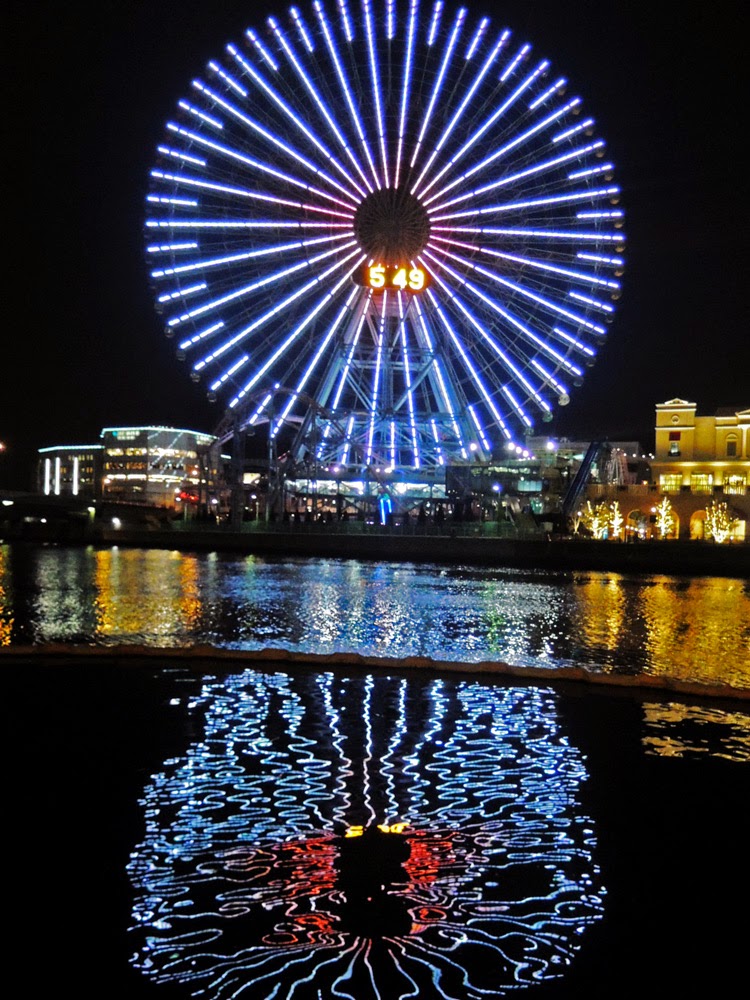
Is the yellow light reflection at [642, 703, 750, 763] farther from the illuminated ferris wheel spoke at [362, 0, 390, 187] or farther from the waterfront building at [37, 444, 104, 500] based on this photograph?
the waterfront building at [37, 444, 104, 500]

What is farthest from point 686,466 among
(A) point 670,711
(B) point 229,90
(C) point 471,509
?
(A) point 670,711

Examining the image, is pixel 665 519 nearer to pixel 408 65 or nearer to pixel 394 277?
pixel 394 277

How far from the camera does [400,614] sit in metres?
24.2

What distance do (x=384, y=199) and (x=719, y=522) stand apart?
28652mm

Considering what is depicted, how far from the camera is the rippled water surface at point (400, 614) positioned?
18.2 meters

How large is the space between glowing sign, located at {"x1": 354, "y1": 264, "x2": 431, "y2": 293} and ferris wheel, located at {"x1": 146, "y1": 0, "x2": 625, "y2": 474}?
0.10 m

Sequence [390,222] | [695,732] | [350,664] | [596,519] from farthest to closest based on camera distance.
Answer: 1. [596,519]
2. [390,222]
3. [350,664]
4. [695,732]

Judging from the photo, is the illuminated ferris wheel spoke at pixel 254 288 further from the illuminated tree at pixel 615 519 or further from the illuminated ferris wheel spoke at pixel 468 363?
the illuminated tree at pixel 615 519

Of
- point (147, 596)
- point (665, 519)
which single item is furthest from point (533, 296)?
point (147, 596)

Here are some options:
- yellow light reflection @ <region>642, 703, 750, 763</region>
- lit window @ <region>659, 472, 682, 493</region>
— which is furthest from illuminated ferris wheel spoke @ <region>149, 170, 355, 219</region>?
yellow light reflection @ <region>642, 703, 750, 763</region>

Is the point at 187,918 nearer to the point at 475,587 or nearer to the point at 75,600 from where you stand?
the point at 75,600

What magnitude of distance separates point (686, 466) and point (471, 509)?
19368 millimetres

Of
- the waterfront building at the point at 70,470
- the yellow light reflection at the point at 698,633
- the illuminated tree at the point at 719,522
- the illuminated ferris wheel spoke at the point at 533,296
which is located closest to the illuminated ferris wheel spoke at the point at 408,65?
the illuminated ferris wheel spoke at the point at 533,296

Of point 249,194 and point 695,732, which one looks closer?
point 695,732
